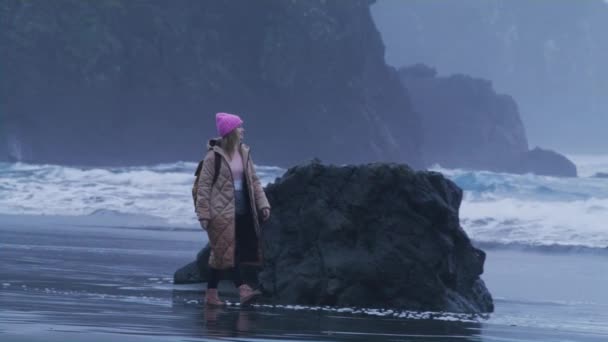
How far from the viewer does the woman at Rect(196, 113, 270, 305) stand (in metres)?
7.86

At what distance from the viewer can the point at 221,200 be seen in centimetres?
788

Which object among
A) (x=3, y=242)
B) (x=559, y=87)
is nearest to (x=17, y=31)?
(x=3, y=242)

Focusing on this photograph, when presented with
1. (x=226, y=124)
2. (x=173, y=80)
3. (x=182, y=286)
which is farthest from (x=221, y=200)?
Answer: (x=173, y=80)

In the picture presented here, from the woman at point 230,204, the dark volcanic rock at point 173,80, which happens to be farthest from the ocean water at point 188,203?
the dark volcanic rock at point 173,80

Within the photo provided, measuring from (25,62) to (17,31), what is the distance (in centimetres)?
138

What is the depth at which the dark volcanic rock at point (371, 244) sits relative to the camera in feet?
28.3

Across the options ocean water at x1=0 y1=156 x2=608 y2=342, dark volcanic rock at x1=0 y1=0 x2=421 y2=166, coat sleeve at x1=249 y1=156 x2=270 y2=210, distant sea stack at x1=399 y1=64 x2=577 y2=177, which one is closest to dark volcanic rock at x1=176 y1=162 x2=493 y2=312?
ocean water at x1=0 y1=156 x2=608 y2=342

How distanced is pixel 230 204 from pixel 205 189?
178mm

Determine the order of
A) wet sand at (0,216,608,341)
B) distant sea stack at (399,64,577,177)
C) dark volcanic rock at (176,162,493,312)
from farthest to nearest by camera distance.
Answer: distant sea stack at (399,64,577,177), dark volcanic rock at (176,162,493,312), wet sand at (0,216,608,341)

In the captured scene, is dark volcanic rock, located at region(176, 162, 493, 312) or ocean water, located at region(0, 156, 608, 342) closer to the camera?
ocean water, located at region(0, 156, 608, 342)

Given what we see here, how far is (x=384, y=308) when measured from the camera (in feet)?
28.3

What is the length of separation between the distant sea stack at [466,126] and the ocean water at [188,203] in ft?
173

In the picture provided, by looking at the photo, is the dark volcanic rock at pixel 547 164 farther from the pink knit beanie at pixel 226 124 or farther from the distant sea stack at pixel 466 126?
the pink knit beanie at pixel 226 124

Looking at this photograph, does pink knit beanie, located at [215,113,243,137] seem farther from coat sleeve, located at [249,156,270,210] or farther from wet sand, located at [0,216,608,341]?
wet sand, located at [0,216,608,341]
